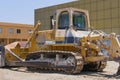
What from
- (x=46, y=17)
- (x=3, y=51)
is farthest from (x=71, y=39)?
(x=46, y=17)

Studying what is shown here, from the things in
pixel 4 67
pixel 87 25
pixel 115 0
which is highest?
pixel 115 0

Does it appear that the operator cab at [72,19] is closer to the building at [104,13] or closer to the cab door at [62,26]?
the cab door at [62,26]

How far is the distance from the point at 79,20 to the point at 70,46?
1598 millimetres

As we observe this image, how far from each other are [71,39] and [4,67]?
17.0ft

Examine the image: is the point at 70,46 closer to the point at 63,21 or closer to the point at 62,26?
the point at 62,26

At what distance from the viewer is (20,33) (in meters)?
64.4

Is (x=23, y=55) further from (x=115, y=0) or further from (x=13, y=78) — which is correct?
(x=115, y=0)

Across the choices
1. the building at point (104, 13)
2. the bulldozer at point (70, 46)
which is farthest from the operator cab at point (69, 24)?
the building at point (104, 13)

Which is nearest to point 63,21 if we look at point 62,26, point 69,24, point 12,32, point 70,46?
point 62,26

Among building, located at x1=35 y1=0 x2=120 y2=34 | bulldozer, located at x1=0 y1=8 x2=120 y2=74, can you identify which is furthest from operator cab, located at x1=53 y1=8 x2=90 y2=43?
building, located at x1=35 y1=0 x2=120 y2=34

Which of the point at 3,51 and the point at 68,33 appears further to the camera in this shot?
the point at 3,51

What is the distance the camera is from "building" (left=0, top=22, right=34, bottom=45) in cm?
6034

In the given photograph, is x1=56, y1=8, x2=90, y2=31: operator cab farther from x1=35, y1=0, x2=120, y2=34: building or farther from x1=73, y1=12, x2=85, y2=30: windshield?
x1=35, y1=0, x2=120, y2=34: building

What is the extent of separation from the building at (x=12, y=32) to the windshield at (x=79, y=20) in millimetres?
43764
